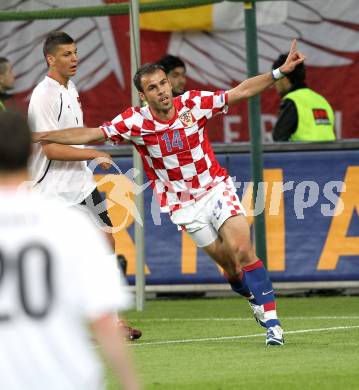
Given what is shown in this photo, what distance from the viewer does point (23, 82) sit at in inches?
695

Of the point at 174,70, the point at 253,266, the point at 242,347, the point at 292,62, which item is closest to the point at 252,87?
the point at 292,62

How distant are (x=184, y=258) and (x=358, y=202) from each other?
1858 mm

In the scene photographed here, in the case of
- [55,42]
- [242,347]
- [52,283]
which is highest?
[55,42]

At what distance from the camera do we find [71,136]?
1006cm

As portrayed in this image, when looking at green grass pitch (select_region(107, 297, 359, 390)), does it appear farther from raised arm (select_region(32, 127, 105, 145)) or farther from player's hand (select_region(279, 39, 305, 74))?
player's hand (select_region(279, 39, 305, 74))

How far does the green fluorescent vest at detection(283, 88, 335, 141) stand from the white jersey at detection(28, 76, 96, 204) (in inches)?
174

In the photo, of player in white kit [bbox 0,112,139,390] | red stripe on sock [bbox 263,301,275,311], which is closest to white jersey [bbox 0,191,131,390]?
player in white kit [bbox 0,112,139,390]

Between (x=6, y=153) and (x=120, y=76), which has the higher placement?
(x=120, y=76)

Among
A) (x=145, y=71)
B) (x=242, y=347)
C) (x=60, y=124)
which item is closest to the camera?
(x=242, y=347)

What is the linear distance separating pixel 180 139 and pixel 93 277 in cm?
618

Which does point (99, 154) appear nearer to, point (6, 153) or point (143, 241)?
point (143, 241)

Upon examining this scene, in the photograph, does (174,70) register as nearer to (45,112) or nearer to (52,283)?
(45,112)

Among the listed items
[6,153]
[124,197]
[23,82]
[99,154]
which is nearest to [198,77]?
[23,82]

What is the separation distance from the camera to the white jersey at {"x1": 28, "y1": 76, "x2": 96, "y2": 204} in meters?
10.3
